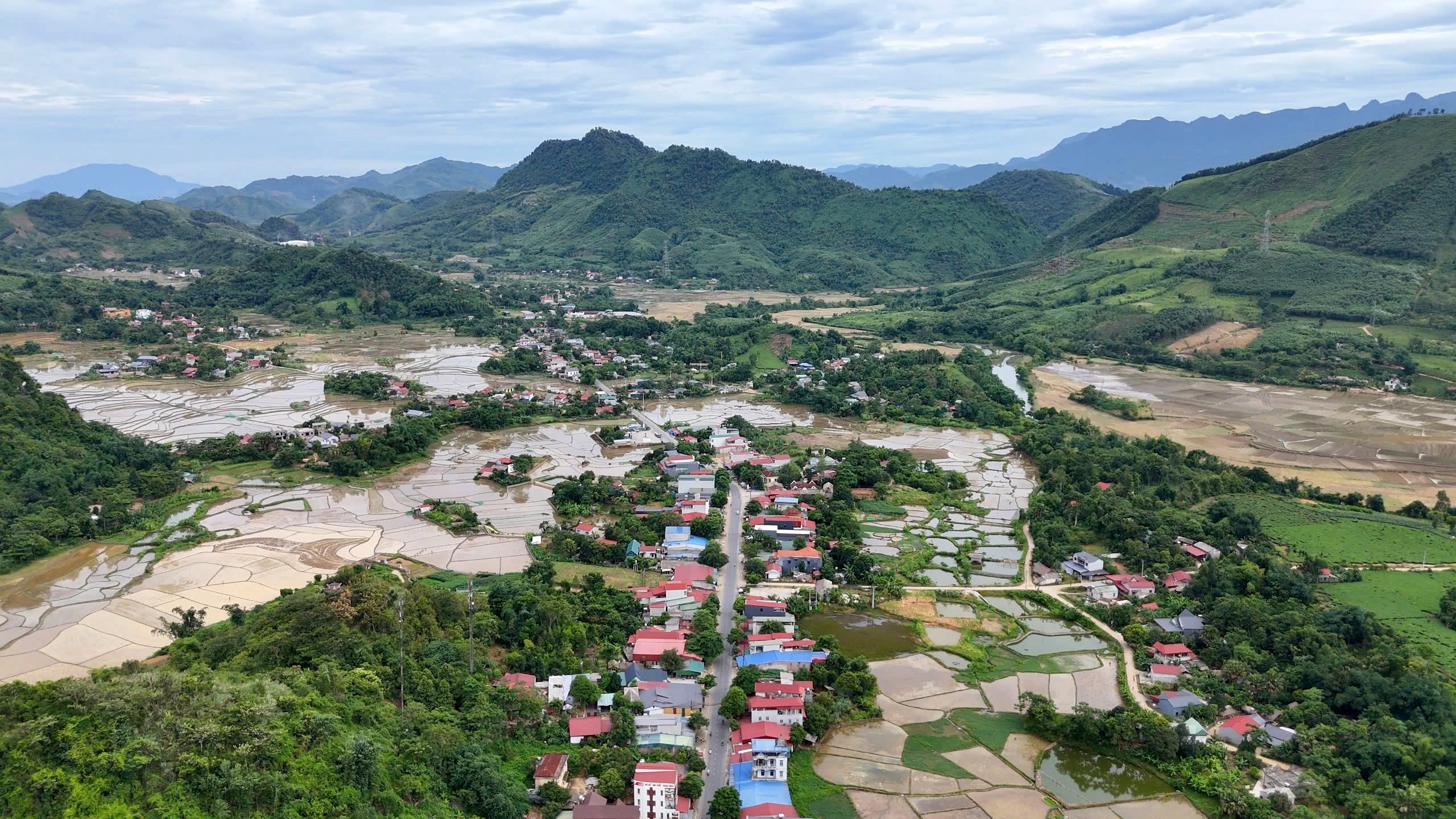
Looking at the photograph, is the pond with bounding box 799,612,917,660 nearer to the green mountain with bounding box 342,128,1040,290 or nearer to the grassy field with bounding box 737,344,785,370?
the grassy field with bounding box 737,344,785,370

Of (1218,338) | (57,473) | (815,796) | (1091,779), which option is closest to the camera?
(815,796)

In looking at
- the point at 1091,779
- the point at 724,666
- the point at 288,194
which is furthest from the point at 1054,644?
the point at 288,194

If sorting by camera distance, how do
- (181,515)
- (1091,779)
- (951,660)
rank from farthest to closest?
(181,515) → (951,660) → (1091,779)

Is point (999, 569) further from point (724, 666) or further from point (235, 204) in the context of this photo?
point (235, 204)

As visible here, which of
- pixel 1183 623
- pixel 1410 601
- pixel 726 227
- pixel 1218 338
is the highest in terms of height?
pixel 726 227

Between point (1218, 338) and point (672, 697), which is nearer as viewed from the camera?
point (672, 697)

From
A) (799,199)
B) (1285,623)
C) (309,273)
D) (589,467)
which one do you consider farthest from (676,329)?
(799,199)

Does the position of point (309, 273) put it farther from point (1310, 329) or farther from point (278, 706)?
point (1310, 329)

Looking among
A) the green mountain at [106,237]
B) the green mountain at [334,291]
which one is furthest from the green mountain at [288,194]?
the green mountain at [334,291]
